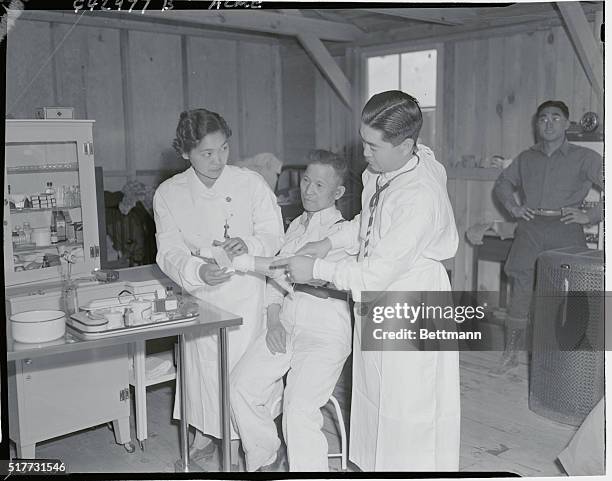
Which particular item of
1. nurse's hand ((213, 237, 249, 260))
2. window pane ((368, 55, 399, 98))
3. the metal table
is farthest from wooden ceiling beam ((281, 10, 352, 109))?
the metal table

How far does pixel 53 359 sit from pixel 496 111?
10.9 feet

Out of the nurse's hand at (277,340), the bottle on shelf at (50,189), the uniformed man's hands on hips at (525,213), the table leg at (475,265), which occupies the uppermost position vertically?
the bottle on shelf at (50,189)

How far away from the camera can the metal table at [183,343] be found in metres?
1.88

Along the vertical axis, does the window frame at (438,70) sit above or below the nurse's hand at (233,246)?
above

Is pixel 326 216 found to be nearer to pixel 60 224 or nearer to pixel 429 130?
pixel 60 224

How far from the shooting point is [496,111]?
4.57 m

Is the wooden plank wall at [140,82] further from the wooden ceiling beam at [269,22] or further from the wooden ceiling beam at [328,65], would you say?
the wooden ceiling beam at [328,65]

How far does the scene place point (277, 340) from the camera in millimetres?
2246

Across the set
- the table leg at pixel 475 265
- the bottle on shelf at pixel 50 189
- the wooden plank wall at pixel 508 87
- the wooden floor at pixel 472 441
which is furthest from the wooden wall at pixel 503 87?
the bottle on shelf at pixel 50 189

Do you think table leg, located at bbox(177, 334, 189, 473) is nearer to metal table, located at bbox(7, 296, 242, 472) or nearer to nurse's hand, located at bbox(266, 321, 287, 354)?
metal table, located at bbox(7, 296, 242, 472)

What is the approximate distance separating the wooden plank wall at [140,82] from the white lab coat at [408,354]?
10.5ft

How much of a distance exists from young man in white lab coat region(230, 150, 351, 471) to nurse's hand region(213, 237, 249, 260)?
16 centimetres

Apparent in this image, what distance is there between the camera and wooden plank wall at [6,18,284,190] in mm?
4613

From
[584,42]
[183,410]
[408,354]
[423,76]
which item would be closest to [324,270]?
[408,354]
